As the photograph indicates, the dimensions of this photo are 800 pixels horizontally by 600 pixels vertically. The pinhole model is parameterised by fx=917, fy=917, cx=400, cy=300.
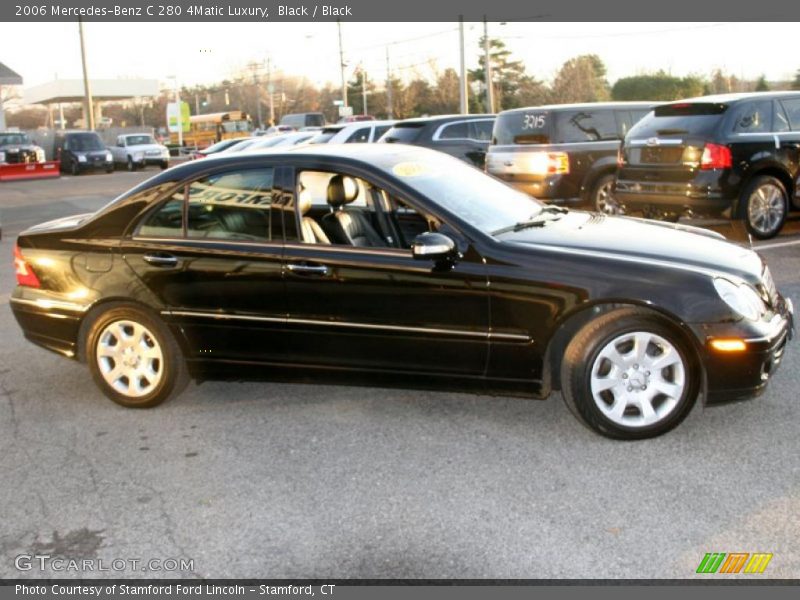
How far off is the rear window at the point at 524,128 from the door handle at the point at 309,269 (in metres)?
8.19

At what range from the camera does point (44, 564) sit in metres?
3.67

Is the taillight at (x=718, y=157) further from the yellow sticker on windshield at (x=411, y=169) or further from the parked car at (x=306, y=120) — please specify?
the parked car at (x=306, y=120)

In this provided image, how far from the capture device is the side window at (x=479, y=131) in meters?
15.7

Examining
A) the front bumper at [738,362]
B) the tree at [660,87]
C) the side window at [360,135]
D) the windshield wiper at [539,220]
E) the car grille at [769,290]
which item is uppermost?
the tree at [660,87]

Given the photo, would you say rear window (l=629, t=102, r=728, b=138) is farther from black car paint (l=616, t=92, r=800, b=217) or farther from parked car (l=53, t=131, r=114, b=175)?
parked car (l=53, t=131, r=114, b=175)

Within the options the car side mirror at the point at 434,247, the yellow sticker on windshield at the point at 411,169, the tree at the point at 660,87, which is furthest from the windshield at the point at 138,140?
the car side mirror at the point at 434,247

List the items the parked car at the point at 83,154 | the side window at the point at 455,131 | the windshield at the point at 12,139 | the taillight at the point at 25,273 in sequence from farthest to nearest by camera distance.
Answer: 1. the windshield at the point at 12,139
2. the parked car at the point at 83,154
3. the side window at the point at 455,131
4. the taillight at the point at 25,273

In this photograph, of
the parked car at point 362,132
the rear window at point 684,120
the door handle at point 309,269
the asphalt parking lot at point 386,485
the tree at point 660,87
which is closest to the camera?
the asphalt parking lot at point 386,485

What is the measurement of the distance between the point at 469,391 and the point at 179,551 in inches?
72.6

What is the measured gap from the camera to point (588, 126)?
1295 centimetres

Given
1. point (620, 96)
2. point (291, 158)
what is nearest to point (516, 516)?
point (291, 158)

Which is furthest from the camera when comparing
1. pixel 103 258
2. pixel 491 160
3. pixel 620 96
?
pixel 620 96
